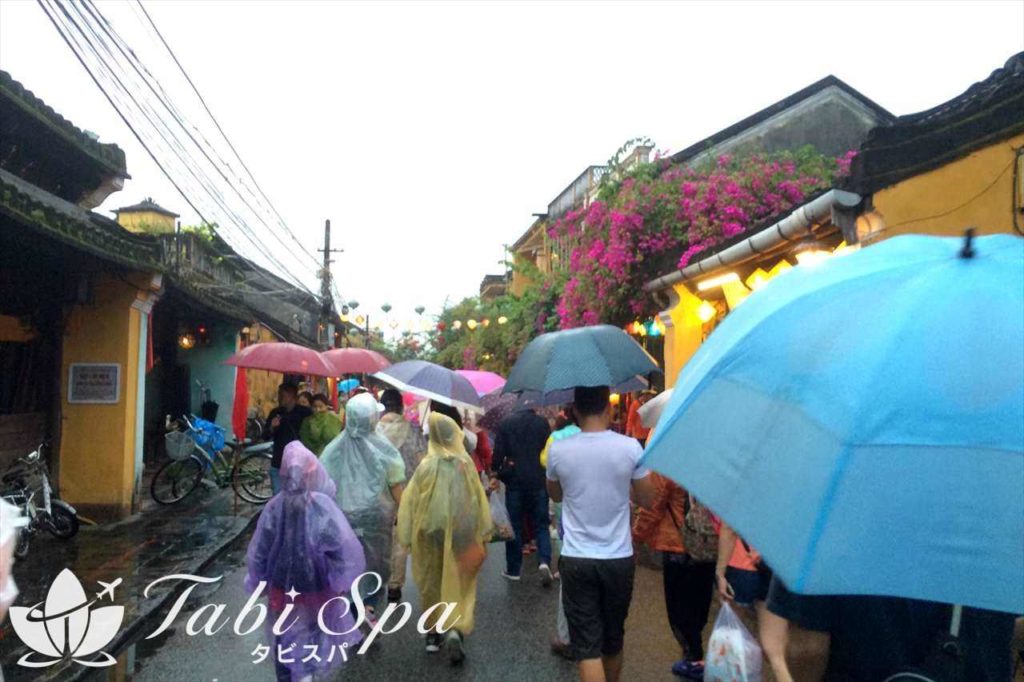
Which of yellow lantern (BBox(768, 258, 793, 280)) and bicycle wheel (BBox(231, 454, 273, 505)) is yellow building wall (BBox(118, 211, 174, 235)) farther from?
yellow lantern (BBox(768, 258, 793, 280))

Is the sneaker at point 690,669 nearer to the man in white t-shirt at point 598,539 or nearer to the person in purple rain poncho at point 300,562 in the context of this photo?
the man in white t-shirt at point 598,539

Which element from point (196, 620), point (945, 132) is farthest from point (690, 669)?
point (196, 620)

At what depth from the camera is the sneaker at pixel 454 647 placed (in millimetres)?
5910

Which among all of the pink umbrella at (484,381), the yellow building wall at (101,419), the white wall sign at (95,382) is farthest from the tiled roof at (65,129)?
the pink umbrella at (484,381)

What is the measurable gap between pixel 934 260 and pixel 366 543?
510cm

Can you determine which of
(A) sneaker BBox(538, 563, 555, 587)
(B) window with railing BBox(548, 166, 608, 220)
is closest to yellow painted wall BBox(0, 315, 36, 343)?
(A) sneaker BBox(538, 563, 555, 587)

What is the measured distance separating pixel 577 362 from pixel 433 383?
255 cm

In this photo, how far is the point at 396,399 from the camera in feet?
25.7

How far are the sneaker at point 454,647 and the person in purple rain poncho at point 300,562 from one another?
3.45ft

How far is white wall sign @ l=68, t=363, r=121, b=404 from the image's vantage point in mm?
11609

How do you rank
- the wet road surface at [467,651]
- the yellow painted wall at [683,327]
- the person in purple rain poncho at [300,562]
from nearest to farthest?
the person in purple rain poncho at [300,562], the wet road surface at [467,651], the yellow painted wall at [683,327]

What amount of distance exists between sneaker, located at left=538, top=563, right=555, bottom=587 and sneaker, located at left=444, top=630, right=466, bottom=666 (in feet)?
7.60

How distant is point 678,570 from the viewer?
219 inches

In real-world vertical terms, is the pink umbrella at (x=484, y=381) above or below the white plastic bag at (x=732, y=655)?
above
